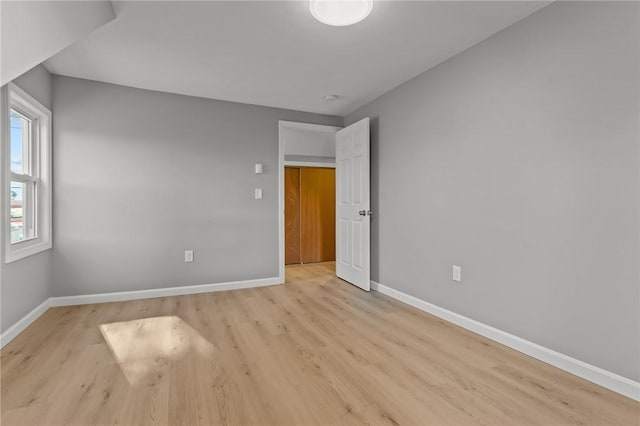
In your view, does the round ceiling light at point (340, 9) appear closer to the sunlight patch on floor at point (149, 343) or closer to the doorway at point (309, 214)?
the sunlight patch on floor at point (149, 343)

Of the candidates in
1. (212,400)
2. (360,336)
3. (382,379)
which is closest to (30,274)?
(212,400)

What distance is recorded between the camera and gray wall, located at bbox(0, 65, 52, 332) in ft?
7.95

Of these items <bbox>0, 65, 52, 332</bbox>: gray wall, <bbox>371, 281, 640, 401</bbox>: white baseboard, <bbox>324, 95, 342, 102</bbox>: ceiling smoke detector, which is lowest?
<bbox>371, 281, 640, 401</bbox>: white baseboard

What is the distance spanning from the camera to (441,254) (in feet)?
9.78

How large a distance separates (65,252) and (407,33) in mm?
3701

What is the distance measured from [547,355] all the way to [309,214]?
4.39 metres

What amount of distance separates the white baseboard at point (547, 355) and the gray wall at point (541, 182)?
4 cm

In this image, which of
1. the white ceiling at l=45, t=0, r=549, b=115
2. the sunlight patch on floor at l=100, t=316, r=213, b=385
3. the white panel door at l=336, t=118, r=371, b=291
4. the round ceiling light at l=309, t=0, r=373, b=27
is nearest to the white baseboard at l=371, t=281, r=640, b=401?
the white panel door at l=336, t=118, r=371, b=291

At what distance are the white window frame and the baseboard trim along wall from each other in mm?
531

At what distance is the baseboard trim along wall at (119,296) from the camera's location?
2.59 m

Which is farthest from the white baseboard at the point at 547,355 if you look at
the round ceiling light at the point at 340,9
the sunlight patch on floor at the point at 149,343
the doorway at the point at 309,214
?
the doorway at the point at 309,214

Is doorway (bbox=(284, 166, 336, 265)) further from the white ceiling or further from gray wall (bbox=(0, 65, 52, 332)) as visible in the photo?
gray wall (bbox=(0, 65, 52, 332))

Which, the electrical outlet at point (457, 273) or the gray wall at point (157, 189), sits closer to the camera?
the electrical outlet at point (457, 273)

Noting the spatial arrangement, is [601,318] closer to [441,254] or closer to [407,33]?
[441,254]
